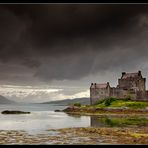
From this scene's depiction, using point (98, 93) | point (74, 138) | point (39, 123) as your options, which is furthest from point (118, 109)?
point (74, 138)

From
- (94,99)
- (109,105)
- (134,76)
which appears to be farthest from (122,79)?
(109,105)

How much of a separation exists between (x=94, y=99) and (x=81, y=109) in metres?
9.04

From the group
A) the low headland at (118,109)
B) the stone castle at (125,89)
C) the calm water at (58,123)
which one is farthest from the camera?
the stone castle at (125,89)

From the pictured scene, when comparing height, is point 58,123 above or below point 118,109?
below

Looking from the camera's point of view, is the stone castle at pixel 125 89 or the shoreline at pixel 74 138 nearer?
the shoreline at pixel 74 138

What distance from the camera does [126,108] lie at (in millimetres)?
69125

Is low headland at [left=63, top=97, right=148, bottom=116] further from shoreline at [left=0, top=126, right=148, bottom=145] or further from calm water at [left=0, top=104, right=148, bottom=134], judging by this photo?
shoreline at [left=0, top=126, right=148, bottom=145]

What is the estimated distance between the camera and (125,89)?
83875 millimetres

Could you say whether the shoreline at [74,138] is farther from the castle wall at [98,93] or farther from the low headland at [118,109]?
the castle wall at [98,93]

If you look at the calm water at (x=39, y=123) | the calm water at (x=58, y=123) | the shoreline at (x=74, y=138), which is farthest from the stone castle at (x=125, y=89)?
the shoreline at (x=74, y=138)

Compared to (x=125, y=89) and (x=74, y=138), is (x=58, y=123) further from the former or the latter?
(x=125, y=89)

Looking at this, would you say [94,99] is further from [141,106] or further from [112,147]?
[112,147]

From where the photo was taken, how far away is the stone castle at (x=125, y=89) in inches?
3246

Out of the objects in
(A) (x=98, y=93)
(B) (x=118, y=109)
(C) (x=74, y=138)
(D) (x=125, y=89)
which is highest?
(D) (x=125, y=89)
